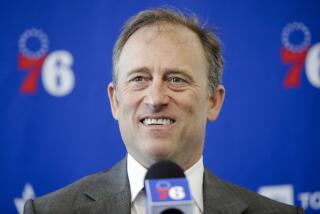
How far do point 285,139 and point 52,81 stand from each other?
1.34m

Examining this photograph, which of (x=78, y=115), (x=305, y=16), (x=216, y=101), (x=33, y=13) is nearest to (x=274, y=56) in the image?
(x=305, y=16)

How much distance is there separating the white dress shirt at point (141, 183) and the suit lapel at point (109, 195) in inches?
0.9

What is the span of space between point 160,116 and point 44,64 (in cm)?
113

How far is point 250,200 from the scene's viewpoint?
2.08m

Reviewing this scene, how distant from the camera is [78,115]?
9.14 ft

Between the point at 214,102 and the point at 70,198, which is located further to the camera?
the point at 214,102

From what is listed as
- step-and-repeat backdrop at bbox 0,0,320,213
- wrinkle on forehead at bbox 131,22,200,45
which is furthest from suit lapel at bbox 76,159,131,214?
step-and-repeat backdrop at bbox 0,0,320,213

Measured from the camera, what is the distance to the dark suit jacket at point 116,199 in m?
1.88

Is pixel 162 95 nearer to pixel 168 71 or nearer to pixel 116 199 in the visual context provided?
pixel 168 71

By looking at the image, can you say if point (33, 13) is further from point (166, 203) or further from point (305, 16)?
point (166, 203)

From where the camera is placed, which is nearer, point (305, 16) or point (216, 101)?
point (216, 101)

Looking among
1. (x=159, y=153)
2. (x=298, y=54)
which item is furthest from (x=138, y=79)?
(x=298, y=54)

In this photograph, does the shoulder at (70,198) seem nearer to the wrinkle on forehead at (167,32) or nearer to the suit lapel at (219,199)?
the suit lapel at (219,199)

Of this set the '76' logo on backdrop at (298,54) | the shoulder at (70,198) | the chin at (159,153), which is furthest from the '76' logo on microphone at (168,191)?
the '76' logo on backdrop at (298,54)
